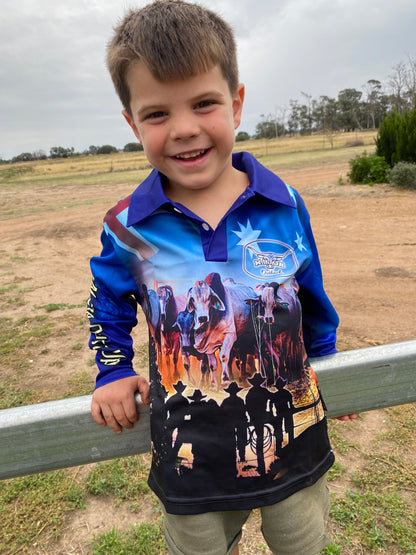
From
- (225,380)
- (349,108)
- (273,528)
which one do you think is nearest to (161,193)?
(225,380)

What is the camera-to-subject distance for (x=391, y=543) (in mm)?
1763

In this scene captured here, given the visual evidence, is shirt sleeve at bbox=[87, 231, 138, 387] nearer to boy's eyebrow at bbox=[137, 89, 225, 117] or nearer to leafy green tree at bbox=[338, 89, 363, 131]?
boy's eyebrow at bbox=[137, 89, 225, 117]

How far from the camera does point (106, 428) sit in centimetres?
107

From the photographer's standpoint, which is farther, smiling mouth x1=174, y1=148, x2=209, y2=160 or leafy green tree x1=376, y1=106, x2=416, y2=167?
leafy green tree x1=376, y1=106, x2=416, y2=167

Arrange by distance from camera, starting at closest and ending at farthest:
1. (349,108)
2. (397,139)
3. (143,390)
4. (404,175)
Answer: (143,390)
(404,175)
(397,139)
(349,108)

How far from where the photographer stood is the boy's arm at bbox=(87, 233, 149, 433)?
1.13m

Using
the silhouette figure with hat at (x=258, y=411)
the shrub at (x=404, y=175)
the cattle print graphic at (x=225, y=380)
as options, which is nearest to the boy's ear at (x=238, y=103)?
the cattle print graphic at (x=225, y=380)

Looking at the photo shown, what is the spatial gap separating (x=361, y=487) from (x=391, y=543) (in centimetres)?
38

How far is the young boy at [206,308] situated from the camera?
1024 millimetres

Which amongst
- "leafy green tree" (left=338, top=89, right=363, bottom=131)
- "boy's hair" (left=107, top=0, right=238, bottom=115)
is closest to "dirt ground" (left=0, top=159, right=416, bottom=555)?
"boy's hair" (left=107, top=0, right=238, bottom=115)

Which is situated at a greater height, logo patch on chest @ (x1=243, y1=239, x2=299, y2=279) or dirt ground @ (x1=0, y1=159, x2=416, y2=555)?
logo patch on chest @ (x1=243, y1=239, x2=299, y2=279)

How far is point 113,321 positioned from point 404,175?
10581 millimetres

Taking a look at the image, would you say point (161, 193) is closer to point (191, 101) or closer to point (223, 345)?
point (191, 101)

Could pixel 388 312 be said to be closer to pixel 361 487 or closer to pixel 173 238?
pixel 361 487
